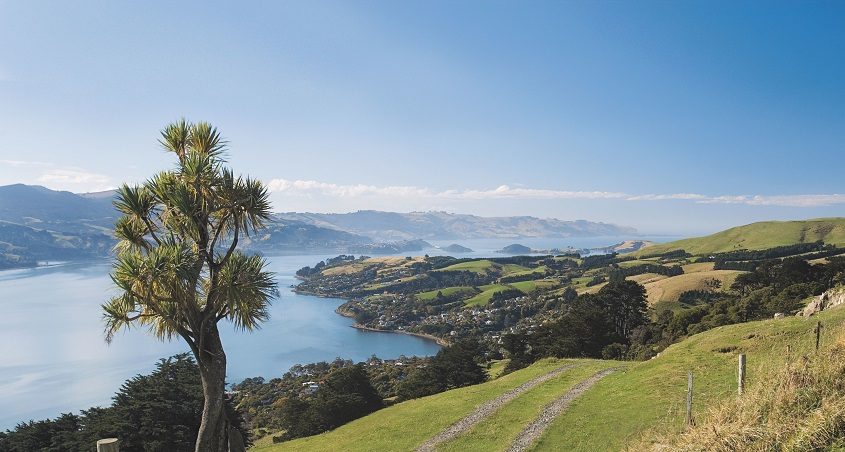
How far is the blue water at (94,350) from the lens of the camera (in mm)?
85062

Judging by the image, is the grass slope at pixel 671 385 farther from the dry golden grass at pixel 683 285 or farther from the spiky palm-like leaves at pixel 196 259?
the dry golden grass at pixel 683 285

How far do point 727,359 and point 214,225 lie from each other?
22.0m

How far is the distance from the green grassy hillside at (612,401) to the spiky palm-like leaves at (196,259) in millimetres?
10986

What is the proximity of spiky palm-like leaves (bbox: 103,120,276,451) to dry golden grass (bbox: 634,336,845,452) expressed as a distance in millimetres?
8531

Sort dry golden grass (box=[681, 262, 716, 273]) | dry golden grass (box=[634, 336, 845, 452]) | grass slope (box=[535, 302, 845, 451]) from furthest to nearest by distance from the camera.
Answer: dry golden grass (box=[681, 262, 716, 273]), grass slope (box=[535, 302, 845, 451]), dry golden grass (box=[634, 336, 845, 452])

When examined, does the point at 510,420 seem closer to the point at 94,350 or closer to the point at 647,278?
the point at 647,278

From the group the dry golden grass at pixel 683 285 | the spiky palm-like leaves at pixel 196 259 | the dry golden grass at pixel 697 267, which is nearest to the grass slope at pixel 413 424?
the spiky palm-like leaves at pixel 196 259

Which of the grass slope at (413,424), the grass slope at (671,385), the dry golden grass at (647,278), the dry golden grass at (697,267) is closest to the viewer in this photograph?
the grass slope at (671,385)

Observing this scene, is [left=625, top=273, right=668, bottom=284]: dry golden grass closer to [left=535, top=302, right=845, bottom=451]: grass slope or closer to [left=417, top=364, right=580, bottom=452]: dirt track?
[left=535, top=302, right=845, bottom=451]: grass slope

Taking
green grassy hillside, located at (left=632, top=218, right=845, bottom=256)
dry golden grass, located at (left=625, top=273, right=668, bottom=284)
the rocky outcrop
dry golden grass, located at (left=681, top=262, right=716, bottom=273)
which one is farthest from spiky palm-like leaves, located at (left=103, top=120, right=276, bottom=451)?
green grassy hillside, located at (left=632, top=218, right=845, bottom=256)

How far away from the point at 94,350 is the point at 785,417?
5694 inches

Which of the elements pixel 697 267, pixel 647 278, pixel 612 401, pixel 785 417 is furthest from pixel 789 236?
pixel 785 417

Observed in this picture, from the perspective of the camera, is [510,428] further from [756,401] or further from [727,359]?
[756,401]

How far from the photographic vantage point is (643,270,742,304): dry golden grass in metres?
98.9
